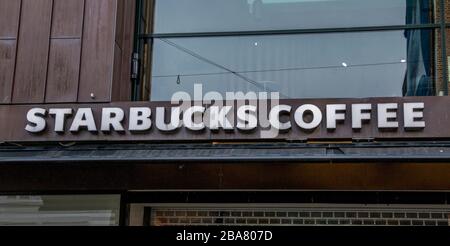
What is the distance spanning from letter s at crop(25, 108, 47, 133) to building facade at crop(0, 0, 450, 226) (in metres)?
0.02

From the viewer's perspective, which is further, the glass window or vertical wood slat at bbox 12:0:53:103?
the glass window

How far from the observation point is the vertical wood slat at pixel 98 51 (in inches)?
340

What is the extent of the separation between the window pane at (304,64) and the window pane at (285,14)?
0.18 metres

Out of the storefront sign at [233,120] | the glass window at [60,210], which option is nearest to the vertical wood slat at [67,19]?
the storefront sign at [233,120]

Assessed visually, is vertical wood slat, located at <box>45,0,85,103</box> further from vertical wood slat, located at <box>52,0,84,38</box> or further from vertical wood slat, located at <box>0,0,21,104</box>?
vertical wood slat, located at <box>0,0,21,104</box>

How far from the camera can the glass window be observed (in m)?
8.91

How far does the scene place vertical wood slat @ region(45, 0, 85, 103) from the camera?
28.5ft

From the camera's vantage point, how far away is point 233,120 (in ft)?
27.6

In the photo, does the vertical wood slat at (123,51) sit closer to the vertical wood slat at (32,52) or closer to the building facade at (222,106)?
the building facade at (222,106)

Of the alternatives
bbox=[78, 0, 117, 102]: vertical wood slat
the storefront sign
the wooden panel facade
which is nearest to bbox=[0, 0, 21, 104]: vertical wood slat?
the wooden panel facade

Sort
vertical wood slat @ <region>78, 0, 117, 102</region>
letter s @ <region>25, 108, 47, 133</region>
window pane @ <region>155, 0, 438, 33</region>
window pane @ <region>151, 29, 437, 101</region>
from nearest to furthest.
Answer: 1. letter s @ <region>25, 108, 47, 133</region>
2. vertical wood slat @ <region>78, 0, 117, 102</region>
3. window pane @ <region>151, 29, 437, 101</region>
4. window pane @ <region>155, 0, 438, 33</region>

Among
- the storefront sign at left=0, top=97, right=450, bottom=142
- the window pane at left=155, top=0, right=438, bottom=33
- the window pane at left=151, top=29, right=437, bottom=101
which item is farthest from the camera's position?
the window pane at left=155, top=0, right=438, bottom=33

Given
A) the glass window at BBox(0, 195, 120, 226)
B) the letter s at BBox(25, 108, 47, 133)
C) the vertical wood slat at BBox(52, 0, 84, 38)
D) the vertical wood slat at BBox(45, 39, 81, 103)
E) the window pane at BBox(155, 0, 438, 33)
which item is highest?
the window pane at BBox(155, 0, 438, 33)

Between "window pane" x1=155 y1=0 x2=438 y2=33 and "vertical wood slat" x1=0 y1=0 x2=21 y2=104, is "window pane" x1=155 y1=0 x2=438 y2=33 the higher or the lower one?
the higher one
